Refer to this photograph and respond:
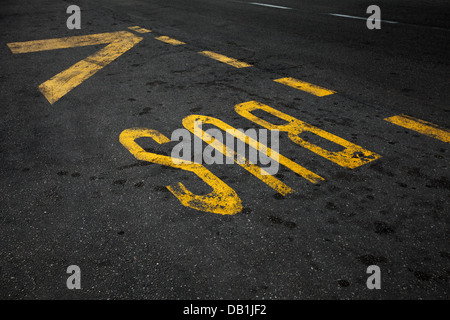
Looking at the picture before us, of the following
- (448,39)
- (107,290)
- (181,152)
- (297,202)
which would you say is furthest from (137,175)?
(448,39)

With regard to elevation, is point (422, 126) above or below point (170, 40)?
below

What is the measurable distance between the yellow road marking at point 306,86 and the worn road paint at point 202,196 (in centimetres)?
216

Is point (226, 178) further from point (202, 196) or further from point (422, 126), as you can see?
point (422, 126)

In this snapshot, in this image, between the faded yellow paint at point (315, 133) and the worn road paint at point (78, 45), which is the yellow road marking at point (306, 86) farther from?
the worn road paint at point (78, 45)

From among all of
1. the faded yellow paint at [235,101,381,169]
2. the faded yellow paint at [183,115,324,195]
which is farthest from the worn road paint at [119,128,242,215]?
the faded yellow paint at [235,101,381,169]

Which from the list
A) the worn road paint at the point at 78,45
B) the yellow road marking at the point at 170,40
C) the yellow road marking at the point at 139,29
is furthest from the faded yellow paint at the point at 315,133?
the yellow road marking at the point at 139,29

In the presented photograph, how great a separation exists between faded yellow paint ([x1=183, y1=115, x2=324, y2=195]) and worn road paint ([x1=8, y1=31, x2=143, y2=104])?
2.08 m

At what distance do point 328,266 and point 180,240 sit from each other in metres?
0.95

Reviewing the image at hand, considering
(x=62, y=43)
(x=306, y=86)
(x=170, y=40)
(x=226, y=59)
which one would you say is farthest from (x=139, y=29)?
(x=306, y=86)

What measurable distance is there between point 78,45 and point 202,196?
5.66m

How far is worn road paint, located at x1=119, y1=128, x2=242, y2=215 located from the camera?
260 centimetres

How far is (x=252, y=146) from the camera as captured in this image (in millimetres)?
3350

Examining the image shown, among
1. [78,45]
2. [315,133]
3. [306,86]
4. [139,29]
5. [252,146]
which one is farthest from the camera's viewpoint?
[139,29]

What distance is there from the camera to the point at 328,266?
6.89 feet
